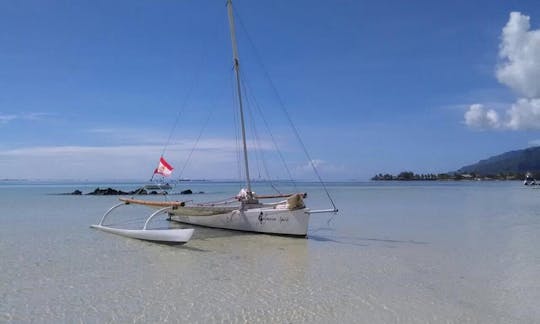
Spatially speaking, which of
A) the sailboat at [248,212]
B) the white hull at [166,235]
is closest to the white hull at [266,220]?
the sailboat at [248,212]

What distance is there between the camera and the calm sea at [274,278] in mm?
7055

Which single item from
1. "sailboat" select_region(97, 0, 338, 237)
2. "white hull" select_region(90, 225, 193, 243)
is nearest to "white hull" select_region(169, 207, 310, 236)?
"sailboat" select_region(97, 0, 338, 237)

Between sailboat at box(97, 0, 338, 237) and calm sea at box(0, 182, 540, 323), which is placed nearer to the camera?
calm sea at box(0, 182, 540, 323)

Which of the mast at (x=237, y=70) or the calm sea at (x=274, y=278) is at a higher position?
the mast at (x=237, y=70)

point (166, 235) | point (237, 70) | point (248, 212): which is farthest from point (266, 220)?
point (237, 70)

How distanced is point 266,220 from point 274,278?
602 cm

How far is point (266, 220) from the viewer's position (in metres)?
15.4

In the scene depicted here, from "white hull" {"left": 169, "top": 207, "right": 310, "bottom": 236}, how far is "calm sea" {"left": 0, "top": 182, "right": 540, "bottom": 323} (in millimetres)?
398

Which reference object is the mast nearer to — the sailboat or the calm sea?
the sailboat

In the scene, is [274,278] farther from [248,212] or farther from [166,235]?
[248,212]

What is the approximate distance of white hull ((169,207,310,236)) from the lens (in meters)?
14.9

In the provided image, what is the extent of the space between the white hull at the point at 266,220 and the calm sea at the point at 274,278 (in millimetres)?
398

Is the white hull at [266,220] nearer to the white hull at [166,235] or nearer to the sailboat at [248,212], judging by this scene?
the sailboat at [248,212]

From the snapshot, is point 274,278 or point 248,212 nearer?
point 274,278
